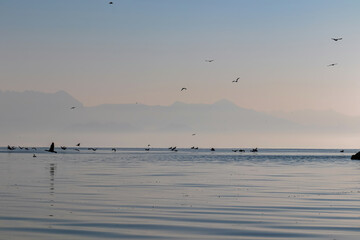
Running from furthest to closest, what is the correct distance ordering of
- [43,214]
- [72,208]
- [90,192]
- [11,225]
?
[90,192] < [72,208] < [43,214] < [11,225]

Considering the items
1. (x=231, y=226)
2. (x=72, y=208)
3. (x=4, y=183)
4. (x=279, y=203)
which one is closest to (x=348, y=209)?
(x=279, y=203)

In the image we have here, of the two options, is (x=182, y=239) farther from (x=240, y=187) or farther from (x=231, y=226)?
(x=240, y=187)

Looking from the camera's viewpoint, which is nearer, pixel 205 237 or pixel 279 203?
pixel 205 237

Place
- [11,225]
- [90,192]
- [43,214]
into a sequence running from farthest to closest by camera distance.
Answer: [90,192] → [43,214] → [11,225]

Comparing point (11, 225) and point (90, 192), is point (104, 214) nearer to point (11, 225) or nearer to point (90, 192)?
point (11, 225)

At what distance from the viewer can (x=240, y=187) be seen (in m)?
50.7

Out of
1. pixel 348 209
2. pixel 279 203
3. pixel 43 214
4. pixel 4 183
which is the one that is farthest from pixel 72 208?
pixel 4 183

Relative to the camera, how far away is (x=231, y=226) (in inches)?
1075

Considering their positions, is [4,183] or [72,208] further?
[4,183]

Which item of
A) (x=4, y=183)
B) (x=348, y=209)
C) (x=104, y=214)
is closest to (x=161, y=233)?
(x=104, y=214)

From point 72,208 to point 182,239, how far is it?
1126cm

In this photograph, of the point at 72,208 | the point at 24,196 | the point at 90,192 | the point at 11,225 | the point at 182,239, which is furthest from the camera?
the point at 90,192

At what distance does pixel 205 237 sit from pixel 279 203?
46.6 feet

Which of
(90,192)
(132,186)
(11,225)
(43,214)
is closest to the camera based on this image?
(11,225)
